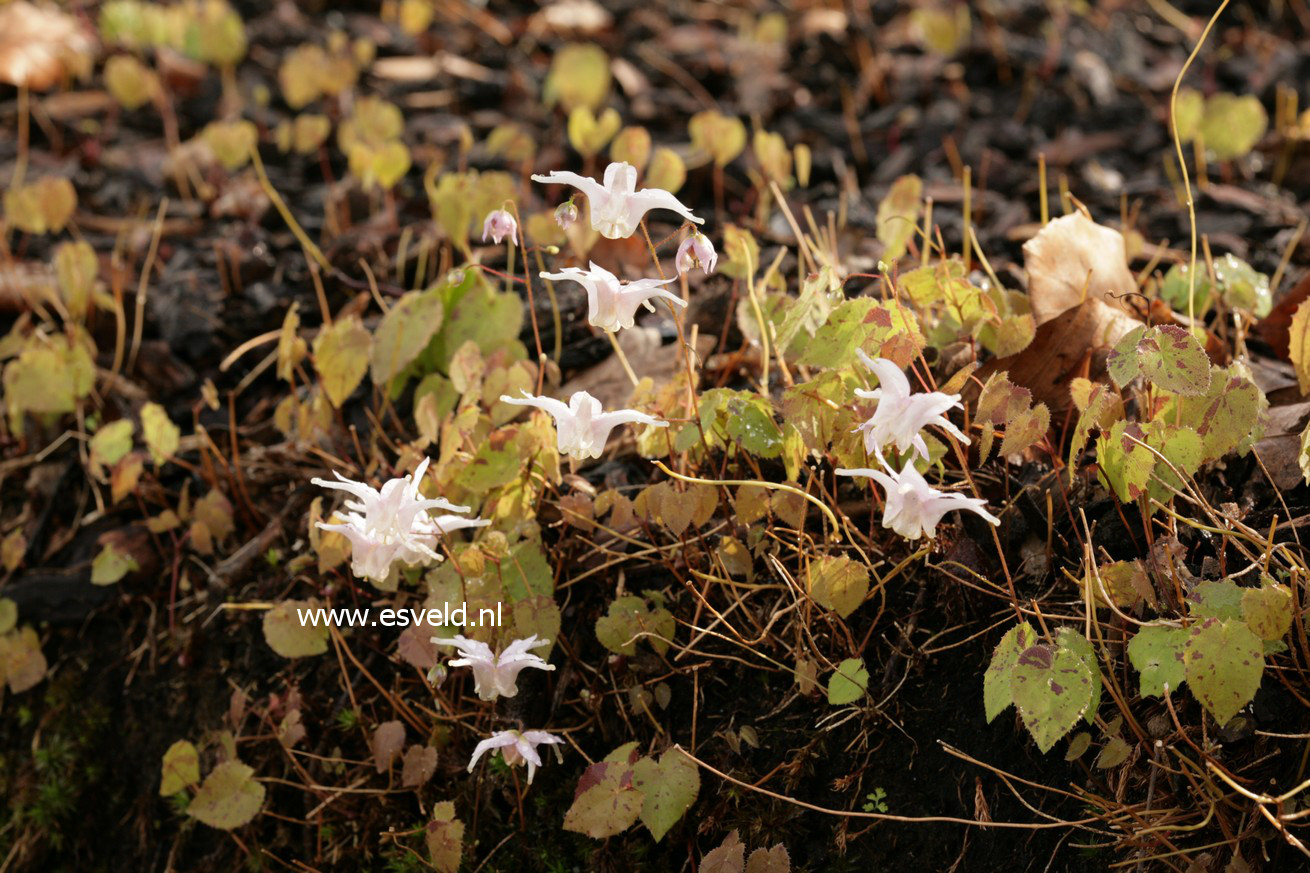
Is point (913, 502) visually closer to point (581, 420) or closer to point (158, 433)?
point (581, 420)

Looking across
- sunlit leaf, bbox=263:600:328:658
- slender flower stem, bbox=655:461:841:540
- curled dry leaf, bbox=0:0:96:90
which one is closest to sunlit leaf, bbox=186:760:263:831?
sunlit leaf, bbox=263:600:328:658

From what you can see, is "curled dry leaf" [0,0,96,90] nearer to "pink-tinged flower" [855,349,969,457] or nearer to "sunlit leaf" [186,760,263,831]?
"sunlit leaf" [186,760,263,831]

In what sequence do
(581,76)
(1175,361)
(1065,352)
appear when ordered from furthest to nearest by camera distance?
1. (581,76)
2. (1065,352)
3. (1175,361)

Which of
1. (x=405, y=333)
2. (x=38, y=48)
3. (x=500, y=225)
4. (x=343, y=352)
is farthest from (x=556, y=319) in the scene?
(x=38, y=48)

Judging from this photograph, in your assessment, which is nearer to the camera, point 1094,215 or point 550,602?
point 550,602

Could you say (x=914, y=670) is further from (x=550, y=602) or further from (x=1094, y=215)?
(x=1094, y=215)

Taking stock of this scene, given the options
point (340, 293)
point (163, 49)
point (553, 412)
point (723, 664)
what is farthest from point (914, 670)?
point (163, 49)

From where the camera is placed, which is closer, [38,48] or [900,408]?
[900,408]

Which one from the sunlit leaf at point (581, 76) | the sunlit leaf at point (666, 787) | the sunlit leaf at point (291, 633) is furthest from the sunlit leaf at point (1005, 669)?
the sunlit leaf at point (581, 76)
